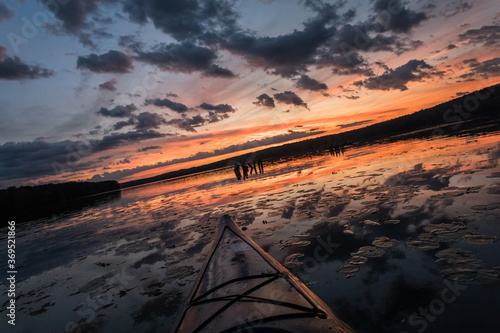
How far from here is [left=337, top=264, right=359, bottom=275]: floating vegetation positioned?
4.77 metres

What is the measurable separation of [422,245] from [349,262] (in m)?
1.58

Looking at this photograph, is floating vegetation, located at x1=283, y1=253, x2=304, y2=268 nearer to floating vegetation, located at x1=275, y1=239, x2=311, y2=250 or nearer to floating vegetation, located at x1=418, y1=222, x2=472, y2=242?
floating vegetation, located at x1=275, y1=239, x2=311, y2=250

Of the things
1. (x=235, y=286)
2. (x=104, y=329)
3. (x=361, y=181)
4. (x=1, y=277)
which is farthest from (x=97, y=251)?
(x=361, y=181)

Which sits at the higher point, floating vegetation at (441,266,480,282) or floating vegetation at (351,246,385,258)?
floating vegetation at (441,266,480,282)

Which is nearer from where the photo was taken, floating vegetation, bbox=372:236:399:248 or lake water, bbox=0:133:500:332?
lake water, bbox=0:133:500:332

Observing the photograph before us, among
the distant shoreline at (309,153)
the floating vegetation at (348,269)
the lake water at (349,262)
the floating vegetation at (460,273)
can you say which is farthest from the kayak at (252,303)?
the distant shoreline at (309,153)

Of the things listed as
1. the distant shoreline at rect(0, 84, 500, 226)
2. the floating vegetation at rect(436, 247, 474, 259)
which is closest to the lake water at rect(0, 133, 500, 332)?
the floating vegetation at rect(436, 247, 474, 259)

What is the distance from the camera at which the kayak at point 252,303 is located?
2871 millimetres

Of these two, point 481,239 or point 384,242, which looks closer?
point 481,239

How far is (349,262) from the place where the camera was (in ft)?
16.9

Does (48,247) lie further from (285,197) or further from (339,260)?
(339,260)

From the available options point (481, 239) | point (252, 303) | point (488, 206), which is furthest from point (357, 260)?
point (488, 206)

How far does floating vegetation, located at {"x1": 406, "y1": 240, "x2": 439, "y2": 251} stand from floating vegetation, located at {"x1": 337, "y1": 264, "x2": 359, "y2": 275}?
137cm

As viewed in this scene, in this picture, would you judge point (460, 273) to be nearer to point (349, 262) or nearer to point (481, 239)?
point (481, 239)
